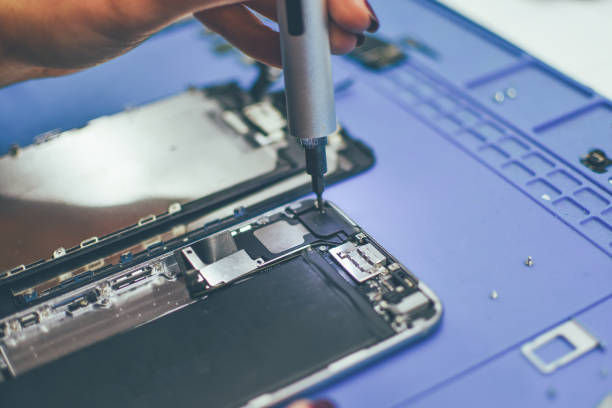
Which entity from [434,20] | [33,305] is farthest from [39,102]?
[434,20]

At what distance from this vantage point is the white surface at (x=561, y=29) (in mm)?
2180

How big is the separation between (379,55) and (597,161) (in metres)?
0.86

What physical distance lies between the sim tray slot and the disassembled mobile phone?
0.70 feet

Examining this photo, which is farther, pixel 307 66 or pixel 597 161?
pixel 597 161

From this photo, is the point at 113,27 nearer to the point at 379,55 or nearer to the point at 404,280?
the point at 404,280

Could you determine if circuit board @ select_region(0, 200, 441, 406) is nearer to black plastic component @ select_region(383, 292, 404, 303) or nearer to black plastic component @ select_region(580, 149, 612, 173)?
black plastic component @ select_region(383, 292, 404, 303)

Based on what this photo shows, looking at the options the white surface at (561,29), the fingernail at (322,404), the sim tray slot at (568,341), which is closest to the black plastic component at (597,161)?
the white surface at (561,29)

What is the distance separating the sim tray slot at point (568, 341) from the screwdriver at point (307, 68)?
25.2 inches

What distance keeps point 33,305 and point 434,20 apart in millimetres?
1802

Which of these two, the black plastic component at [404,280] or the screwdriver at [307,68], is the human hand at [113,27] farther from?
the black plastic component at [404,280]

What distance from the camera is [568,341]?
1.32 meters

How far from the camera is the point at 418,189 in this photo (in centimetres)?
174

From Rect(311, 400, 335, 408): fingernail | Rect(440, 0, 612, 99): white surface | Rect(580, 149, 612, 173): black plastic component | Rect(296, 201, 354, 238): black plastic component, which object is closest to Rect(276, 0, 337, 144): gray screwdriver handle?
Rect(296, 201, 354, 238): black plastic component

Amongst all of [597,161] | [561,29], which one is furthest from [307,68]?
[561,29]
